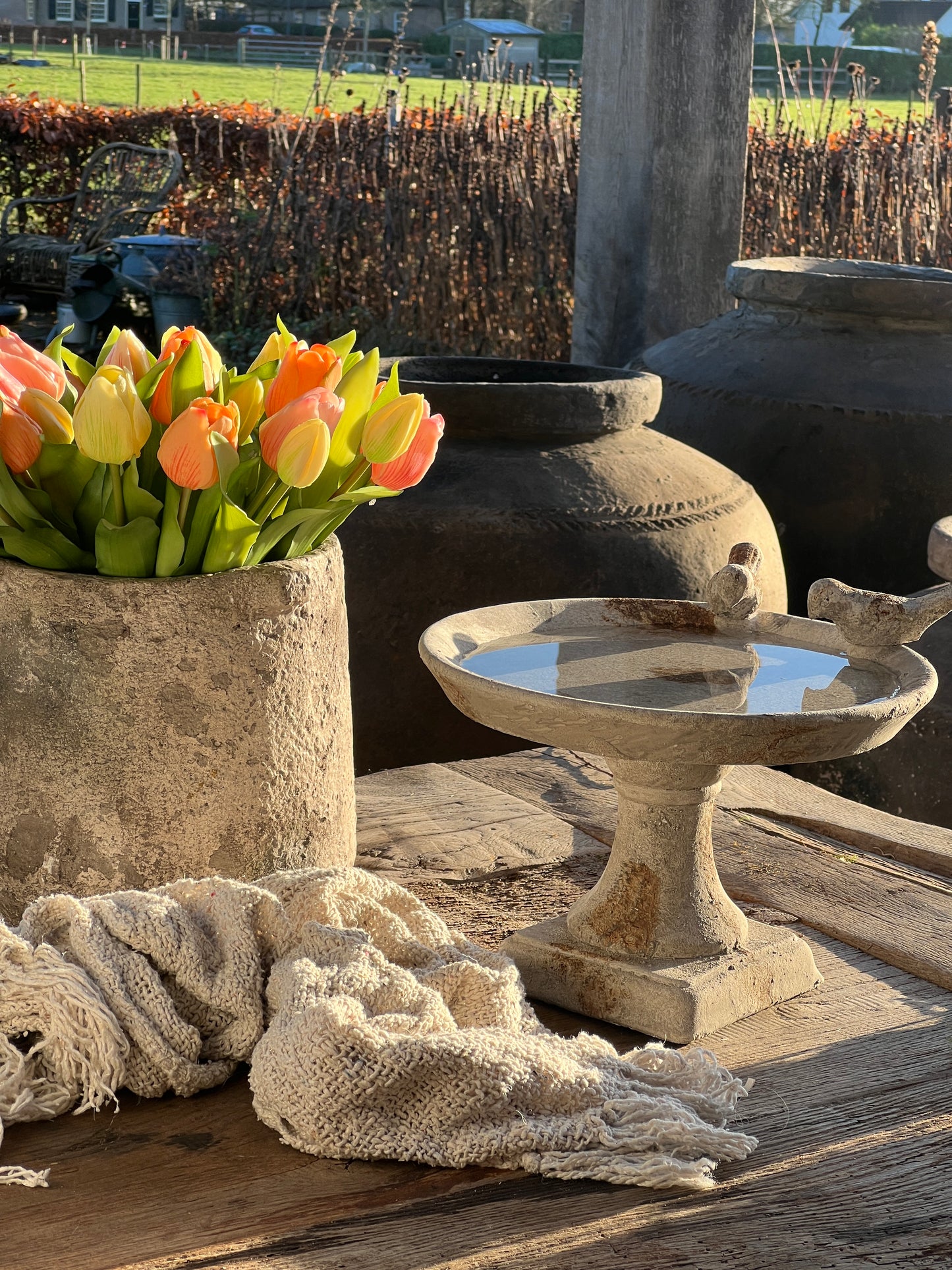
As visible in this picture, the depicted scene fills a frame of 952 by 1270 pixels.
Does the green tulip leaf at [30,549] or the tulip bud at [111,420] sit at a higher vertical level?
the tulip bud at [111,420]

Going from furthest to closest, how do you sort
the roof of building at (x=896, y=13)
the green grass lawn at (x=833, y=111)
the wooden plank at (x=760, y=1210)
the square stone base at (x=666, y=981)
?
the roof of building at (x=896, y=13), the green grass lawn at (x=833, y=111), the square stone base at (x=666, y=981), the wooden plank at (x=760, y=1210)

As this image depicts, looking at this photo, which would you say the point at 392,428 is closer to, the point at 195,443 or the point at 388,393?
the point at 388,393

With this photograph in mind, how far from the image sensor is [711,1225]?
106 cm

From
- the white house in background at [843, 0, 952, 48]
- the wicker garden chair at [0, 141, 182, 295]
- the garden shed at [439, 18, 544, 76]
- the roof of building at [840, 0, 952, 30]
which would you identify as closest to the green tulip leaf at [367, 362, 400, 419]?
the wicker garden chair at [0, 141, 182, 295]

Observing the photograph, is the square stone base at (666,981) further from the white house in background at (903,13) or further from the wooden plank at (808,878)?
the white house in background at (903,13)

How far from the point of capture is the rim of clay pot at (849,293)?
11.1 ft

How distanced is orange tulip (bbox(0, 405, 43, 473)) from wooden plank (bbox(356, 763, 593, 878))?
2.09 feet

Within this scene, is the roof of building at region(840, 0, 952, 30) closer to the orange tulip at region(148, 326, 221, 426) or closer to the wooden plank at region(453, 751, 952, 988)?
the wooden plank at region(453, 751, 952, 988)

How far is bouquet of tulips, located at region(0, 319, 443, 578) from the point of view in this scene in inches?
50.4

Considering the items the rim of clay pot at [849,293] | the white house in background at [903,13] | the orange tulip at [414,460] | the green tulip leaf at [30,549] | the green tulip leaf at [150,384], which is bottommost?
the green tulip leaf at [30,549]

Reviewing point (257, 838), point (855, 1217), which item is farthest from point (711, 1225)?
point (257, 838)

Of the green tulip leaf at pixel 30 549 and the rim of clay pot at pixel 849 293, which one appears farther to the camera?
the rim of clay pot at pixel 849 293

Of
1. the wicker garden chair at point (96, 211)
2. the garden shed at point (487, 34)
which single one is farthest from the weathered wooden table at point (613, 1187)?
the garden shed at point (487, 34)

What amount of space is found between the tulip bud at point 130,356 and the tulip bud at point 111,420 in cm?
9
